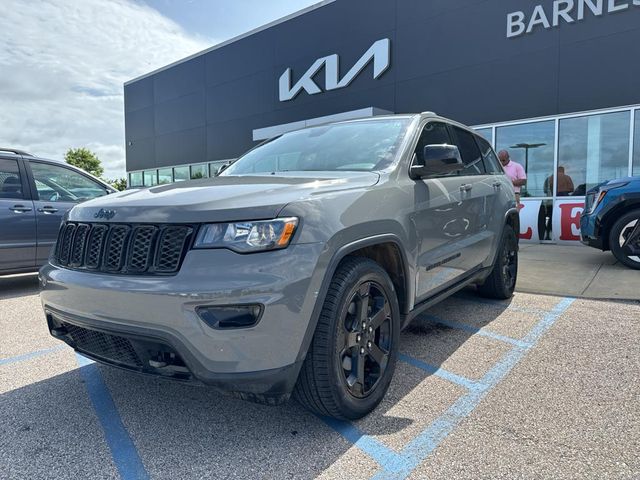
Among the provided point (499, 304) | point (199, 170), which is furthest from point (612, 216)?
point (199, 170)

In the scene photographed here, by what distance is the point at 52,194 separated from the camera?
6.11 m

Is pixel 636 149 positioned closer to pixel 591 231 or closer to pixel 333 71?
pixel 591 231

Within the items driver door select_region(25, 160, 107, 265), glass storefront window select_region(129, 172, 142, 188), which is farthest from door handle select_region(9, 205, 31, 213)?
glass storefront window select_region(129, 172, 142, 188)

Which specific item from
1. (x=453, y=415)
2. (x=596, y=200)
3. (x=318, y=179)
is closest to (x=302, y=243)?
(x=318, y=179)

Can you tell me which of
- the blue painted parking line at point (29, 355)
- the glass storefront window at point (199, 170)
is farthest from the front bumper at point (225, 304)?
the glass storefront window at point (199, 170)

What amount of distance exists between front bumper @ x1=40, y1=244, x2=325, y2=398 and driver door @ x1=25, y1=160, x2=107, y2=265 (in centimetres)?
439

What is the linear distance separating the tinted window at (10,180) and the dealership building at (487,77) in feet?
26.3

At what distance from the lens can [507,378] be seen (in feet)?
9.78

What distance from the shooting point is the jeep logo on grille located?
2298 millimetres

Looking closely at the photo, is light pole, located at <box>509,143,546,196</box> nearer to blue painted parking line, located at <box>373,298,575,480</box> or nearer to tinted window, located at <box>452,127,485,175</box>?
tinted window, located at <box>452,127,485,175</box>

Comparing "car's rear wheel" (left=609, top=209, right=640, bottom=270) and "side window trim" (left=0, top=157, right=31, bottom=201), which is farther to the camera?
"car's rear wheel" (left=609, top=209, right=640, bottom=270)

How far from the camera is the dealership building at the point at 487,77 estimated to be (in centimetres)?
933

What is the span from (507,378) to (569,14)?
31.2 ft

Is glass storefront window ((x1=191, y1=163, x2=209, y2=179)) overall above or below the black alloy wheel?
above
